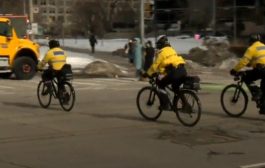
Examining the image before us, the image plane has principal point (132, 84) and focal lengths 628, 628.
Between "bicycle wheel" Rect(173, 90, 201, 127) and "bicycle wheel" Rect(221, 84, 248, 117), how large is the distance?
1.63 m

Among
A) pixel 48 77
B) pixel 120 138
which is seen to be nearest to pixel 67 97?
pixel 48 77

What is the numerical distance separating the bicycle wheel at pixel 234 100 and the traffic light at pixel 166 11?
59.7 m

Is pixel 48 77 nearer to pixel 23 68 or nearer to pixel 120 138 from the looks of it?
pixel 120 138

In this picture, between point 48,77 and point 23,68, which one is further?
point 23,68

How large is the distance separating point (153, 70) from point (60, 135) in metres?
2.33

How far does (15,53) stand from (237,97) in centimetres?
1358

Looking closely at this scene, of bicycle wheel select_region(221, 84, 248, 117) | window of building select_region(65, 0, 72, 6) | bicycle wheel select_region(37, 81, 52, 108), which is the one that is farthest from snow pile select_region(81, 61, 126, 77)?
window of building select_region(65, 0, 72, 6)

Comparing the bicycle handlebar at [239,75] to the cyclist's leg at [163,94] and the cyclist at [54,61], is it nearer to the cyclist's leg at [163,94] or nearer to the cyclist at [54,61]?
the cyclist's leg at [163,94]

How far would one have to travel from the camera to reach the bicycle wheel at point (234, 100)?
12.8 meters

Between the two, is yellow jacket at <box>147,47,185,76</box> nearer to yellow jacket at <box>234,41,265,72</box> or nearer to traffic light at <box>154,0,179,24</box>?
yellow jacket at <box>234,41,265,72</box>

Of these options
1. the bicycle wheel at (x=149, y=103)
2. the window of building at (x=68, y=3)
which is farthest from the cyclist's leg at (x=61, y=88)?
the window of building at (x=68, y=3)

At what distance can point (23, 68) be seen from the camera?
24.5 meters

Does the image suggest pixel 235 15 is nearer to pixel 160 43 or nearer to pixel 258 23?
pixel 258 23

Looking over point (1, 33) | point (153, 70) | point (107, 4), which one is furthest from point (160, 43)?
point (107, 4)
